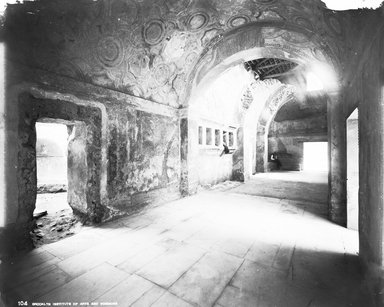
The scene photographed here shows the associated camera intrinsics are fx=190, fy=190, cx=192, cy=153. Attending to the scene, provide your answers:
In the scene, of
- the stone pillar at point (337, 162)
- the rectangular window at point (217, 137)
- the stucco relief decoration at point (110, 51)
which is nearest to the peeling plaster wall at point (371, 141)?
the stone pillar at point (337, 162)

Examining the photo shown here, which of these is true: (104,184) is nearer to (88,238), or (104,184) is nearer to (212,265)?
(88,238)

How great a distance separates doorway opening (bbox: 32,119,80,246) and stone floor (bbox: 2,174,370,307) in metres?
0.50

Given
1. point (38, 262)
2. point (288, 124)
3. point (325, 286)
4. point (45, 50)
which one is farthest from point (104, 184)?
point (288, 124)

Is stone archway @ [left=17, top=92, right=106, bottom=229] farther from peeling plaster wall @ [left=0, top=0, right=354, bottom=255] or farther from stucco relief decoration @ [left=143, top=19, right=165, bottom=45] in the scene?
stucco relief decoration @ [left=143, top=19, right=165, bottom=45]

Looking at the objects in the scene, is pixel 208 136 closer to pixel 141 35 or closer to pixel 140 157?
pixel 140 157

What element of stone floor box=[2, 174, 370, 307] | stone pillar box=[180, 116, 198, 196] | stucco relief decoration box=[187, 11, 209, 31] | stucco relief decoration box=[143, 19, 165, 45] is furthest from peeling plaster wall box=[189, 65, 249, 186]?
stone floor box=[2, 174, 370, 307]

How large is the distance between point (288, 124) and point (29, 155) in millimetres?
16497

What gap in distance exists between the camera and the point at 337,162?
374 cm

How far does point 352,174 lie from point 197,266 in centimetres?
316

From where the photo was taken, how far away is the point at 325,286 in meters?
1.95

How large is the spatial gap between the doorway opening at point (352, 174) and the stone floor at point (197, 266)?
294 millimetres

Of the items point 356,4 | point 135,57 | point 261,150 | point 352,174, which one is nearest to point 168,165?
point 135,57

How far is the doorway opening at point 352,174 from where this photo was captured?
3361mm

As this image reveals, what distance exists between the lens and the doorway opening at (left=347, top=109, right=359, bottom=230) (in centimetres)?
336
